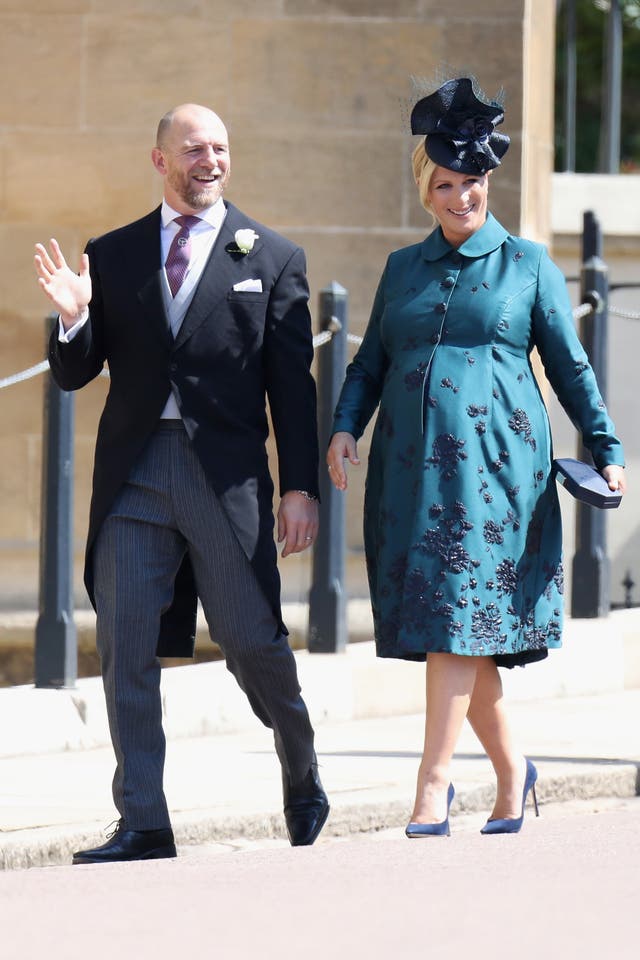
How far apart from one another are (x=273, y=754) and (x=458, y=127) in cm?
236

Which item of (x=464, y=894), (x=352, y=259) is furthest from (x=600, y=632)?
(x=464, y=894)

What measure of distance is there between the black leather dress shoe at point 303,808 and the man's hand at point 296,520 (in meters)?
0.55

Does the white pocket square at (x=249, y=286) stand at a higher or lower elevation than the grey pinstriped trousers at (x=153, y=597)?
higher

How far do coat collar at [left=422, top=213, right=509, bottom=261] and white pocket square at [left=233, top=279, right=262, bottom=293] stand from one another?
0.46m

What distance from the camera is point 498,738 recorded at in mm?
5672

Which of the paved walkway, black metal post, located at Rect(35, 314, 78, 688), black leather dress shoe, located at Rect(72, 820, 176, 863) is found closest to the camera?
black leather dress shoe, located at Rect(72, 820, 176, 863)

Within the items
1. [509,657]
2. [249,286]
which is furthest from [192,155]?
[509,657]

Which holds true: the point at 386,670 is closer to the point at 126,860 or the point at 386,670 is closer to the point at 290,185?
the point at 290,185

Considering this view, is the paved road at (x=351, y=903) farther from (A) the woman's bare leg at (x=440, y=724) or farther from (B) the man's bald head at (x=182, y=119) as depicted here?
(B) the man's bald head at (x=182, y=119)

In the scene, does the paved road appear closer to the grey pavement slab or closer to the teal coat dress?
the teal coat dress

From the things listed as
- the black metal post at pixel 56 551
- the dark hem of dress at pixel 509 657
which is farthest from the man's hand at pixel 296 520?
the black metal post at pixel 56 551

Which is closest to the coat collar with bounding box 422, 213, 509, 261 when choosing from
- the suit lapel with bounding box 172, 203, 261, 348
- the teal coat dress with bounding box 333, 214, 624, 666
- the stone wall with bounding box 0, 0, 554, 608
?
the teal coat dress with bounding box 333, 214, 624, 666

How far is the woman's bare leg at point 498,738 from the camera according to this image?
18.5ft

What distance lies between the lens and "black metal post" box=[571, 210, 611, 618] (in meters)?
9.05
